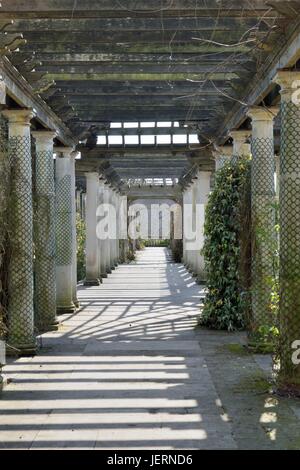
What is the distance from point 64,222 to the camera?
13.5 m

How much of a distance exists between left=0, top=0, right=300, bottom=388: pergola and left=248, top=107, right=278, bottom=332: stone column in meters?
0.02

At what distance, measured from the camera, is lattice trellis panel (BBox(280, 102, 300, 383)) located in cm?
669

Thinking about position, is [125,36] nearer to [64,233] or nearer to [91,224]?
[64,233]

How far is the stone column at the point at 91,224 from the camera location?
62.8 feet

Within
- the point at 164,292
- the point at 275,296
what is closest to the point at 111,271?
the point at 164,292

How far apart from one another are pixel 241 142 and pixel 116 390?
19.3 feet

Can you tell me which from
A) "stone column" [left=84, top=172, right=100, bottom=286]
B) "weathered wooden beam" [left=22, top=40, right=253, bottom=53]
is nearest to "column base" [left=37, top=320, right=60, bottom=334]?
"weathered wooden beam" [left=22, top=40, right=253, bottom=53]

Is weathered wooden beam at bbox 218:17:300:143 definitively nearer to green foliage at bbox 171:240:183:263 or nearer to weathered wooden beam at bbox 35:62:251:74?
weathered wooden beam at bbox 35:62:251:74

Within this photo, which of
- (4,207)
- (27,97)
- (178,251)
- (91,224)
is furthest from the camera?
(178,251)

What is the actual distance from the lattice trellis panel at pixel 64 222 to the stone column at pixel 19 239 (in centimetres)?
423

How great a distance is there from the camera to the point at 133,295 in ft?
55.5

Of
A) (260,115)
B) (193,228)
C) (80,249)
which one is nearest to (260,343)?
(260,115)

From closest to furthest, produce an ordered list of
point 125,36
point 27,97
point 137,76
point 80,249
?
point 125,36
point 27,97
point 137,76
point 80,249

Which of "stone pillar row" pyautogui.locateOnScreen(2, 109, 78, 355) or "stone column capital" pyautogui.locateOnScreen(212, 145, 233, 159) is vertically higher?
"stone column capital" pyautogui.locateOnScreen(212, 145, 233, 159)
